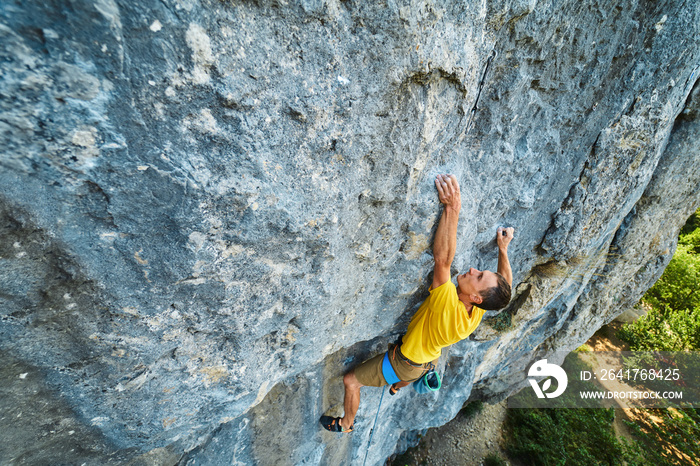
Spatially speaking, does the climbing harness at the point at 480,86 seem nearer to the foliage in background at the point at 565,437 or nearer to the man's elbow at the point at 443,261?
the man's elbow at the point at 443,261

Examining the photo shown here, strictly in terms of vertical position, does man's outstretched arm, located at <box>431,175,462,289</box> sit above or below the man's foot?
above

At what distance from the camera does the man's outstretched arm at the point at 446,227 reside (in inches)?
78.8

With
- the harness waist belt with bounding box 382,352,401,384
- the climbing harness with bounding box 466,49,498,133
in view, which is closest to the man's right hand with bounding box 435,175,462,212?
the climbing harness with bounding box 466,49,498,133

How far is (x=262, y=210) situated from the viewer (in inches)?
55.6

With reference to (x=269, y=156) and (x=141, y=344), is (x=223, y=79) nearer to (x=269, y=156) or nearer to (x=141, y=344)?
(x=269, y=156)

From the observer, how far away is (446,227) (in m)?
2.09

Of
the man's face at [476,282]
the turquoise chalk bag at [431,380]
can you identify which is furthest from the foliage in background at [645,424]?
the man's face at [476,282]

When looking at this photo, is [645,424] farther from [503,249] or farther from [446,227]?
[446,227]

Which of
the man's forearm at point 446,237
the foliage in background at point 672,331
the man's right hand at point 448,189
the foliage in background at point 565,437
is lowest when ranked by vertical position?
the foliage in background at point 565,437

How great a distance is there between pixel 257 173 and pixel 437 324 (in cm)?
173

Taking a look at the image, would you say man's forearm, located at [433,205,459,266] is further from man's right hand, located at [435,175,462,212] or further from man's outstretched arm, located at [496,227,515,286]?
man's outstretched arm, located at [496,227,515,286]

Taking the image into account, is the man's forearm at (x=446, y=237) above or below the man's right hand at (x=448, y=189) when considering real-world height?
below

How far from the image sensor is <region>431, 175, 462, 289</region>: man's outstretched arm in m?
2.00

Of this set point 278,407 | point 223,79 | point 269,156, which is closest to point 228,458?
point 278,407
